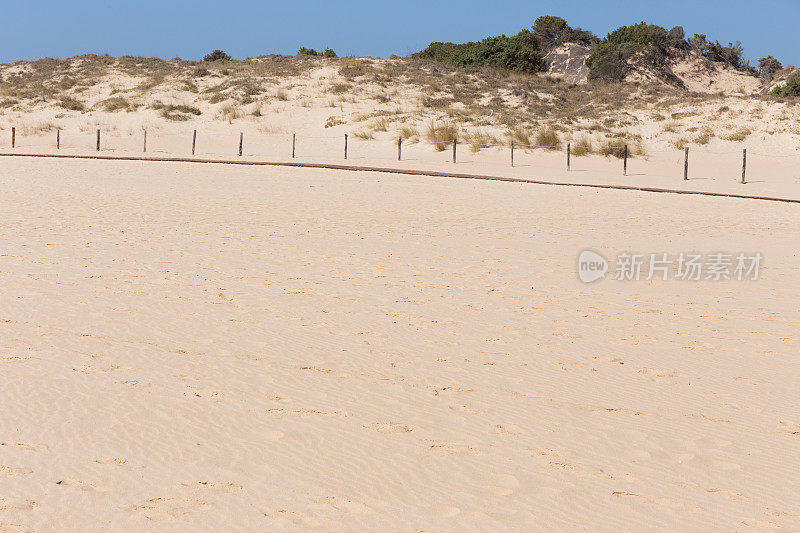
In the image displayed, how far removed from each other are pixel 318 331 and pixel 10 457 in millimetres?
3239

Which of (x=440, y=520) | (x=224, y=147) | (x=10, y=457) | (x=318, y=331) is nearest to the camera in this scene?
(x=440, y=520)

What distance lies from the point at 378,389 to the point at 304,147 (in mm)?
32260

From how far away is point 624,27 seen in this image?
198 ft

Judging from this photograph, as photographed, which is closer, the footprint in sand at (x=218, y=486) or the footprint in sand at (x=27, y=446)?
the footprint in sand at (x=218, y=486)

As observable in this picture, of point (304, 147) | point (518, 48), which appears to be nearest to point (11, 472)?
point (304, 147)

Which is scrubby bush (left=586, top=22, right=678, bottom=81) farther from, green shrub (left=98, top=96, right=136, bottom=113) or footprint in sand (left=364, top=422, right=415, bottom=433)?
footprint in sand (left=364, top=422, right=415, bottom=433)

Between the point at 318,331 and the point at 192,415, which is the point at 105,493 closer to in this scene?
the point at 192,415

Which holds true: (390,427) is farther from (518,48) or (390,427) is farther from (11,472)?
(518,48)

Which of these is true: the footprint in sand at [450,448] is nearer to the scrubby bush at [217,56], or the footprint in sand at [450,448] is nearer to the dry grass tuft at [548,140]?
the dry grass tuft at [548,140]

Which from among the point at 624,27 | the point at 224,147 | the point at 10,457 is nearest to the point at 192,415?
the point at 10,457
